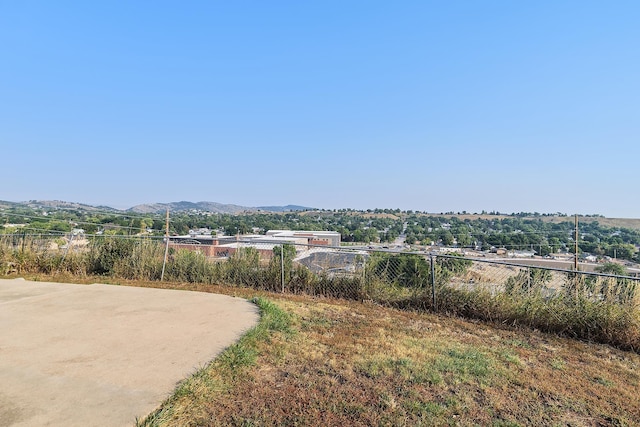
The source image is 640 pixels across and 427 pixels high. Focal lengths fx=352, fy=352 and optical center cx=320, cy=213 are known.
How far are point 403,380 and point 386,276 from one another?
3.80 meters

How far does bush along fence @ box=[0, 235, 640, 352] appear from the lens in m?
4.95

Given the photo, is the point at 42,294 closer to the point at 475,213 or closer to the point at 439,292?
the point at 439,292

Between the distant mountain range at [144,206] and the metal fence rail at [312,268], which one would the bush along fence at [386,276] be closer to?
the metal fence rail at [312,268]

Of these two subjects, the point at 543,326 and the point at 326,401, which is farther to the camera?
the point at 543,326

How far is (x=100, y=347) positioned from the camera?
3504 millimetres

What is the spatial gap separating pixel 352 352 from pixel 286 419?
1.48 metres

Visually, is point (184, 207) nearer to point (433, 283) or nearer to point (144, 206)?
point (144, 206)

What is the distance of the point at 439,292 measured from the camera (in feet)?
20.1

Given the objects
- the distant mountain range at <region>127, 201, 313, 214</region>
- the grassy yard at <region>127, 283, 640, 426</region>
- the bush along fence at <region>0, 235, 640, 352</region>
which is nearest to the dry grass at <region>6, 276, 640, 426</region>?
the grassy yard at <region>127, 283, 640, 426</region>

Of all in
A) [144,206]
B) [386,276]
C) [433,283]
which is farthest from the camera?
[144,206]

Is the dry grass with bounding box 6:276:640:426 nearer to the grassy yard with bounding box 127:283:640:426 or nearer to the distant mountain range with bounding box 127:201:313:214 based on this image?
the grassy yard with bounding box 127:283:640:426

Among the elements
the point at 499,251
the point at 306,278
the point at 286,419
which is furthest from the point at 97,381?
the point at 499,251

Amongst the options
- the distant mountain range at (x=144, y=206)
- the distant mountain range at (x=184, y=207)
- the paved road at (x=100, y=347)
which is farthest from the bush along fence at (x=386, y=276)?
the distant mountain range at (x=184, y=207)

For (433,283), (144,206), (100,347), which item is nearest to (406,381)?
(100,347)
